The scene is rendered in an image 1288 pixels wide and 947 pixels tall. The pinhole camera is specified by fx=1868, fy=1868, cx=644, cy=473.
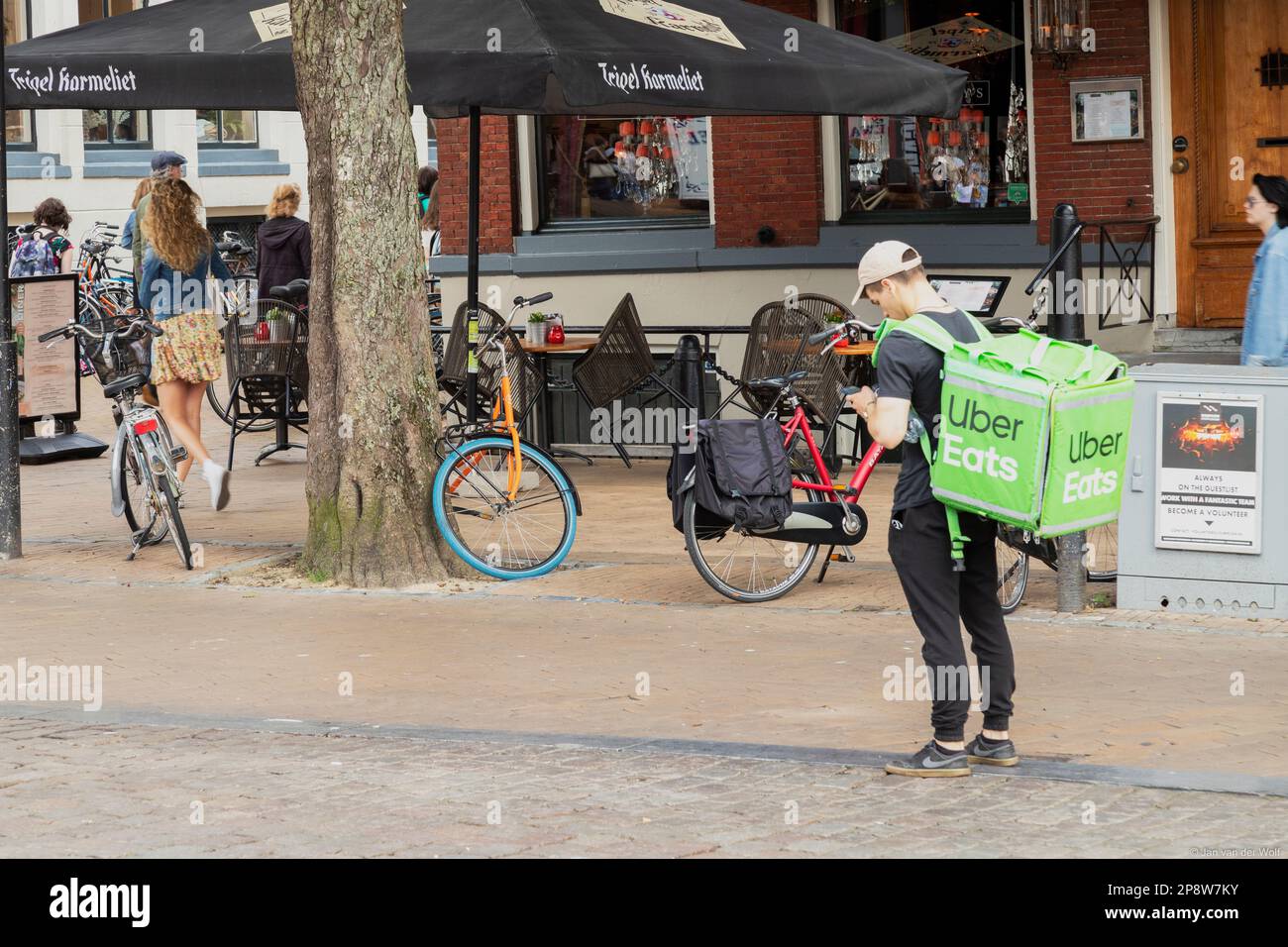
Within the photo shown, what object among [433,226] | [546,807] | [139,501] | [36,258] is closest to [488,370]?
[139,501]

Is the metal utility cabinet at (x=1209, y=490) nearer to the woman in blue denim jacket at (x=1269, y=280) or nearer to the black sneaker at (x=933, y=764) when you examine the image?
the woman in blue denim jacket at (x=1269, y=280)

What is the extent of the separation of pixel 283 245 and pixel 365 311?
5.97 m

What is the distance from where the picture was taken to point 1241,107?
13734mm

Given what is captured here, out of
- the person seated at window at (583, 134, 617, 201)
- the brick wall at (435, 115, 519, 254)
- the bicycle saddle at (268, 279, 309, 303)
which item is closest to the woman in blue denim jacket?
the person seated at window at (583, 134, 617, 201)

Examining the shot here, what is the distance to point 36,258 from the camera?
18797mm

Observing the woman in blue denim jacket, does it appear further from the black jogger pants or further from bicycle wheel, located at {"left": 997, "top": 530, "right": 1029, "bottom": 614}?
the black jogger pants

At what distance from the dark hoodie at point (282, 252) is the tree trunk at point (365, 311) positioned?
549 centimetres

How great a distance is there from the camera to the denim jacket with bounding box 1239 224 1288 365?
8.51m

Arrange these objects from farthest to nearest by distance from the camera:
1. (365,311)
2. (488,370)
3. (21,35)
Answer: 1. (21,35)
2. (488,370)
3. (365,311)

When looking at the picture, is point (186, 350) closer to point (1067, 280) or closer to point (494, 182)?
point (494, 182)

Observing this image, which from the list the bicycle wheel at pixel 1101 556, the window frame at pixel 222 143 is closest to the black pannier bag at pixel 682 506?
the bicycle wheel at pixel 1101 556

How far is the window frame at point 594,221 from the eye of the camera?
15.3m

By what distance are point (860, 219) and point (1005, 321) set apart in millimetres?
6137

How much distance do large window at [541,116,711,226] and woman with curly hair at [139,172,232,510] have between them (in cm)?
452
